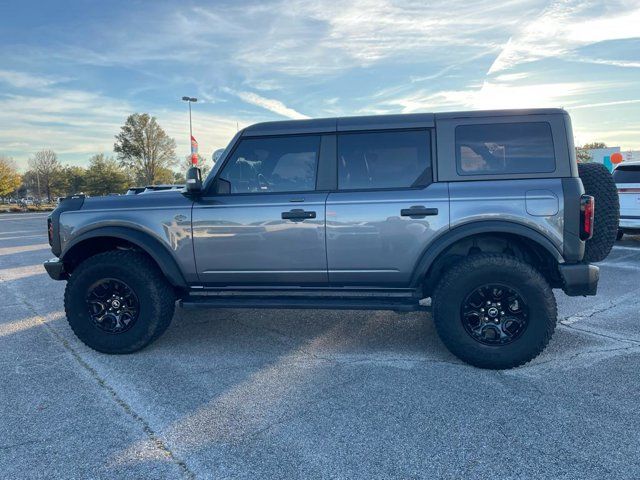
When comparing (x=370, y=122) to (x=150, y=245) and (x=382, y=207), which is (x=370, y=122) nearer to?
(x=382, y=207)

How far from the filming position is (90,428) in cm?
275

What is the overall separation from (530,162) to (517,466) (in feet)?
7.38

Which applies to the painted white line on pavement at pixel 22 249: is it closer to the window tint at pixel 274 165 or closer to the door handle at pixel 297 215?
the window tint at pixel 274 165

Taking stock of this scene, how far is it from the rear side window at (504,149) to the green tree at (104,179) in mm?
55665

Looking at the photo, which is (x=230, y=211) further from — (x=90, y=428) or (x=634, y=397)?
(x=634, y=397)

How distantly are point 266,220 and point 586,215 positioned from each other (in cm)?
247

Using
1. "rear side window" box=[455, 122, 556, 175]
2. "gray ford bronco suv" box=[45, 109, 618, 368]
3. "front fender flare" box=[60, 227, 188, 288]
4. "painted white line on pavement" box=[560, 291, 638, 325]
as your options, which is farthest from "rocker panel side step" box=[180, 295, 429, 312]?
"painted white line on pavement" box=[560, 291, 638, 325]

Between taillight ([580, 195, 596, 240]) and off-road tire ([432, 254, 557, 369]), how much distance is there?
0.45m

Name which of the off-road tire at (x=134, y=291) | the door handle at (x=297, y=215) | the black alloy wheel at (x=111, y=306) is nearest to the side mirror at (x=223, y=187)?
Answer: the door handle at (x=297, y=215)

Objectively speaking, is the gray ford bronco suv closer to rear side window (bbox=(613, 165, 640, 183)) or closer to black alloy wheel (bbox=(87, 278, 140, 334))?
black alloy wheel (bbox=(87, 278, 140, 334))

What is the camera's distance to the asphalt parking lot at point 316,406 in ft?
7.77

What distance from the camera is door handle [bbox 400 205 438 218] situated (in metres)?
3.52

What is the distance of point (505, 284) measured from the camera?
3.44 metres

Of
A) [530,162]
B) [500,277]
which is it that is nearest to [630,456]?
[500,277]
